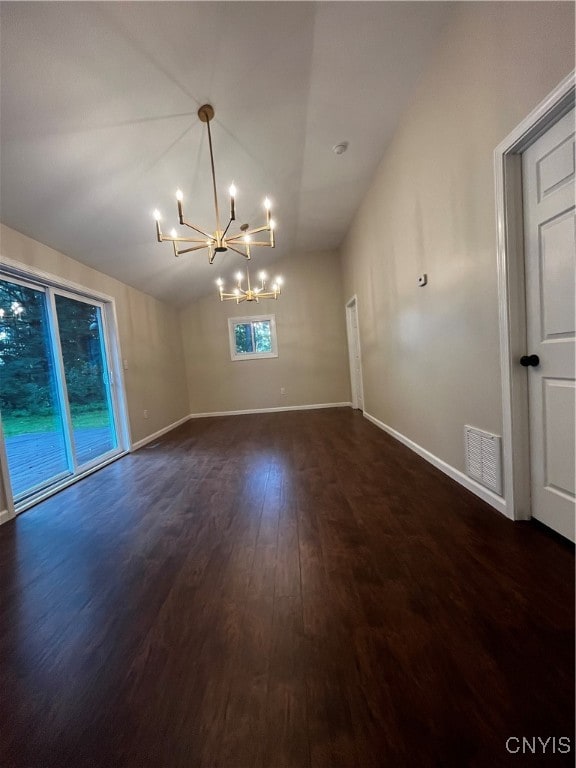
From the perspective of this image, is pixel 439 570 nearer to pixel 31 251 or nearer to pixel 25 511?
pixel 25 511

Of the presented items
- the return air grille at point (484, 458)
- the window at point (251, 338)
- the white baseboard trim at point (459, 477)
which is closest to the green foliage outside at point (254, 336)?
the window at point (251, 338)

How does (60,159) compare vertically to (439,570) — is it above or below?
above

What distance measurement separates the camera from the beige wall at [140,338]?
2.93 meters

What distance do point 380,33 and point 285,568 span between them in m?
3.37

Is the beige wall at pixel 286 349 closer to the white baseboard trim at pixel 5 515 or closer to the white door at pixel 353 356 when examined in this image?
the white door at pixel 353 356

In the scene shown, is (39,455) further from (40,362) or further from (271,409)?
(271,409)

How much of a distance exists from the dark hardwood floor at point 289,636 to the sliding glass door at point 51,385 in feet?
2.65

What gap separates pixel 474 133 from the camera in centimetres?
187

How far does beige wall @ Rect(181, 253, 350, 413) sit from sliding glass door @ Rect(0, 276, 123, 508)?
9.41ft

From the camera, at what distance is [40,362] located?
9.94 feet

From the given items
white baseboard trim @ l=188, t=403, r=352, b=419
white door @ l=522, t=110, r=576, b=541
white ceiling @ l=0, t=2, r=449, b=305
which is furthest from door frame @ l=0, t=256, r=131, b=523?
white door @ l=522, t=110, r=576, b=541

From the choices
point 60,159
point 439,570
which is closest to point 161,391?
point 60,159

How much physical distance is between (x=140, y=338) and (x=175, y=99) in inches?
132

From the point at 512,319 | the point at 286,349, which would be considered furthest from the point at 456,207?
the point at 286,349
